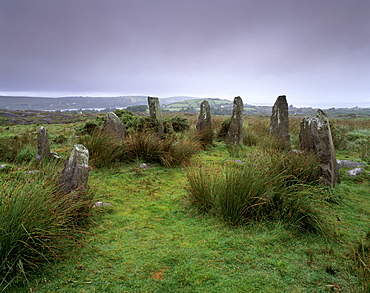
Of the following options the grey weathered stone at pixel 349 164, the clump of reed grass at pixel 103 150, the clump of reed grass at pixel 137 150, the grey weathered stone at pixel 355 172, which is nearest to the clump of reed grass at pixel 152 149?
the clump of reed grass at pixel 137 150

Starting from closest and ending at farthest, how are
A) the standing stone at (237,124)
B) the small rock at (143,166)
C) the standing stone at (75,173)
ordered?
the standing stone at (75,173), the small rock at (143,166), the standing stone at (237,124)

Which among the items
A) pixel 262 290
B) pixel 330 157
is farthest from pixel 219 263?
pixel 330 157

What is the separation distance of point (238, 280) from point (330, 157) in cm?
432

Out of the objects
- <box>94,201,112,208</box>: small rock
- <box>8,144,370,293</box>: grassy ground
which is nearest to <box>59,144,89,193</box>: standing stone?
<box>94,201,112,208</box>: small rock

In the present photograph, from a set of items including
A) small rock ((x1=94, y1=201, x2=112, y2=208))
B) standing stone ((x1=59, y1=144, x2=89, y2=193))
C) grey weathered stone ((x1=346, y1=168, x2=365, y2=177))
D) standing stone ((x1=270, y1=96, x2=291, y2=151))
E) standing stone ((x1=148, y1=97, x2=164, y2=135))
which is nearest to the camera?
standing stone ((x1=59, y1=144, x2=89, y2=193))

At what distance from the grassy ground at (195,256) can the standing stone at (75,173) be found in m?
0.60

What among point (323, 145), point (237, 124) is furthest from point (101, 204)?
point (237, 124)

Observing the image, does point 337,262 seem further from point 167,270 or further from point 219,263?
point 167,270

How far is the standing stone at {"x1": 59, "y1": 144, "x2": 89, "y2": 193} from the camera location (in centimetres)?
372

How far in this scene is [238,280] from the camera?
7.78 feet

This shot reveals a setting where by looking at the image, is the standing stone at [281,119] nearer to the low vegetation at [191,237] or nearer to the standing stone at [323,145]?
the standing stone at [323,145]

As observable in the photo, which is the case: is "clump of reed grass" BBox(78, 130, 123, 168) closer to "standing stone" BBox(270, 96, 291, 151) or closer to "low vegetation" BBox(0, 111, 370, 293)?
"low vegetation" BBox(0, 111, 370, 293)

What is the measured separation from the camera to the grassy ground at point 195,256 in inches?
90.6

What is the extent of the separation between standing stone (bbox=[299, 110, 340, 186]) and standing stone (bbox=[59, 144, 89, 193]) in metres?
5.02
